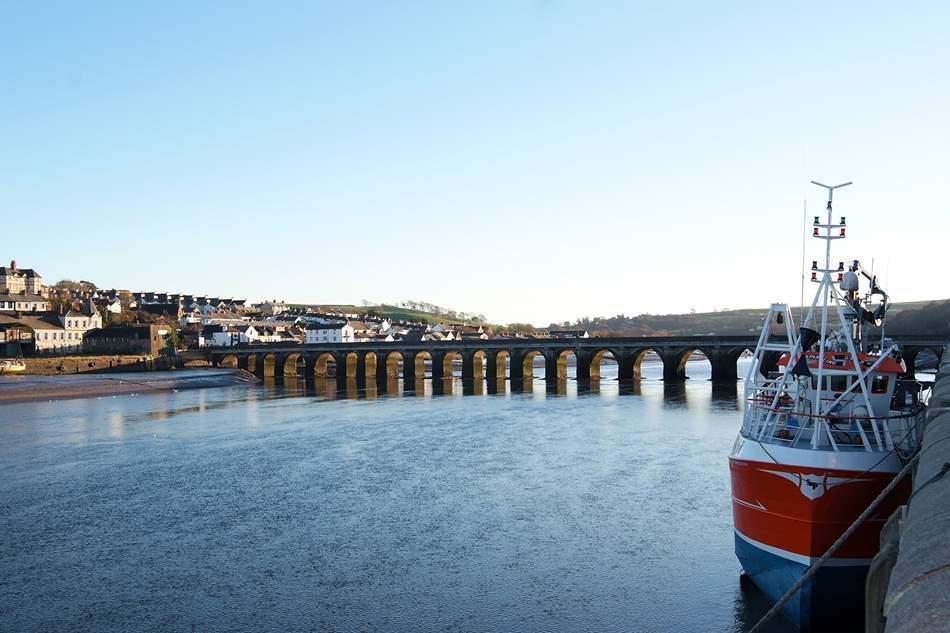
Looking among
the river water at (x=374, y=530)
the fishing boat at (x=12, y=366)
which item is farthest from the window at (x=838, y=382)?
the fishing boat at (x=12, y=366)

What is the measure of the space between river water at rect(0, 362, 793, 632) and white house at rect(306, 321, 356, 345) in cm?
9733

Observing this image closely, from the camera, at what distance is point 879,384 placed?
63.6 ft

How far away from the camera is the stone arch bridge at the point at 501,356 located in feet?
→ 276

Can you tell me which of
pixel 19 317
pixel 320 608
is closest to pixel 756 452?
pixel 320 608

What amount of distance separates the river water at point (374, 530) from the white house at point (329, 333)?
97331 mm

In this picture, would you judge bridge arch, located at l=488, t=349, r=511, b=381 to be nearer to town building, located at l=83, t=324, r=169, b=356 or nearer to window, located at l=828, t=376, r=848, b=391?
town building, located at l=83, t=324, r=169, b=356

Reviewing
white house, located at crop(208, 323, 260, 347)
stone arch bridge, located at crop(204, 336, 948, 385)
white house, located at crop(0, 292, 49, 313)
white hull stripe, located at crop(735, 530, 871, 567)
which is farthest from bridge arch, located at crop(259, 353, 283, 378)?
white hull stripe, located at crop(735, 530, 871, 567)

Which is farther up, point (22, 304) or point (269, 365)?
point (22, 304)

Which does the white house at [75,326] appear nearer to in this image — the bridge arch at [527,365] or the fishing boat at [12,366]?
the fishing boat at [12,366]

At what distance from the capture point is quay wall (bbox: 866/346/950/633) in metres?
6.93

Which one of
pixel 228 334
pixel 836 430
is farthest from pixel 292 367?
pixel 836 430

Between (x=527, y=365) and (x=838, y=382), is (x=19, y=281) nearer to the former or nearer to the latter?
(x=527, y=365)

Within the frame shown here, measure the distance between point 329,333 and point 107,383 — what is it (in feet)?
217

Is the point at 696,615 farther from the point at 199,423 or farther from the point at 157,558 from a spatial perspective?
the point at 199,423
